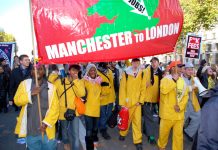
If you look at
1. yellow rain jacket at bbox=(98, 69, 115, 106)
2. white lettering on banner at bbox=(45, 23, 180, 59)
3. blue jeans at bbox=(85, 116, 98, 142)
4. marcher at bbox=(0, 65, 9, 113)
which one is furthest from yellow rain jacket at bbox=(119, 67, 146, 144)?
marcher at bbox=(0, 65, 9, 113)

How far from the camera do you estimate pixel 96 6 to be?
484cm

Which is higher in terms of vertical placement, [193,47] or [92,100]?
[193,47]

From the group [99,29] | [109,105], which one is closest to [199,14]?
[109,105]

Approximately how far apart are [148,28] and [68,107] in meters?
1.94

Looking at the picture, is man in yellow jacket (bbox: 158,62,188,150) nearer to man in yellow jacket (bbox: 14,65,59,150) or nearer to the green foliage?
man in yellow jacket (bbox: 14,65,59,150)

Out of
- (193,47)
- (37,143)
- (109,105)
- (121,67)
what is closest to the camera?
(37,143)

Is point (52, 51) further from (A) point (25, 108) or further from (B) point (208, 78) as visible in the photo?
(B) point (208, 78)

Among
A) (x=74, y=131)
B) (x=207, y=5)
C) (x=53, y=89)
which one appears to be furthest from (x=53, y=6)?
(x=207, y=5)

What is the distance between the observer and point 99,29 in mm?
4793

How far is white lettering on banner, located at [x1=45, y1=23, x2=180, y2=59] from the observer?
4613 millimetres

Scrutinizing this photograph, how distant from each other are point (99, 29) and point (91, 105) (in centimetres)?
256

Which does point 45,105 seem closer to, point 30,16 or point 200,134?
point 30,16

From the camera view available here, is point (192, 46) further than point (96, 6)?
Yes

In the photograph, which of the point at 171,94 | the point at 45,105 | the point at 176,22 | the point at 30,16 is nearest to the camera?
the point at 30,16
